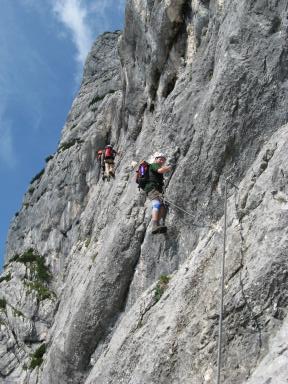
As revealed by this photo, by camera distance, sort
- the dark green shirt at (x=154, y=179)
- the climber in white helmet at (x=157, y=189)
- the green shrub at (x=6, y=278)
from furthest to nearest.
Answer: the green shrub at (x=6, y=278)
the dark green shirt at (x=154, y=179)
the climber in white helmet at (x=157, y=189)

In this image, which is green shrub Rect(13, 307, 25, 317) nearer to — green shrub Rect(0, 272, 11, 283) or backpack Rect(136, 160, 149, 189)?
green shrub Rect(0, 272, 11, 283)

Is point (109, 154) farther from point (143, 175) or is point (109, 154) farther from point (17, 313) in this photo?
point (17, 313)

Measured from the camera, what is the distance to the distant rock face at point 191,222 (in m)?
9.69

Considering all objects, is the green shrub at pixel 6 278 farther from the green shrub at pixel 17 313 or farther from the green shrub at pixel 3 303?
the green shrub at pixel 17 313

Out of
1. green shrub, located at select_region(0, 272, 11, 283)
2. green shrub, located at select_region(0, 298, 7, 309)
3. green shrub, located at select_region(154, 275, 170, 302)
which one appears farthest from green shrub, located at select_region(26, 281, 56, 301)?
green shrub, located at select_region(154, 275, 170, 302)

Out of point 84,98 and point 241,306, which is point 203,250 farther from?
point 84,98

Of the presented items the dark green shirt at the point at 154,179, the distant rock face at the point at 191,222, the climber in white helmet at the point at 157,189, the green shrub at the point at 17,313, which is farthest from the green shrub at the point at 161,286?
the green shrub at the point at 17,313

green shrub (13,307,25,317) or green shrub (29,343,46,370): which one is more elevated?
green shrub (13,307,25,317)

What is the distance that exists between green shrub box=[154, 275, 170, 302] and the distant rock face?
A: 31 mm

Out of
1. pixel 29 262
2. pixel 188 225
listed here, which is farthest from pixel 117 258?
pixel 29 262

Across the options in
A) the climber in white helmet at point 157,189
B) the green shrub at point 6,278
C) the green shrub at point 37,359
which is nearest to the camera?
the climber in white helmet at point 157,189

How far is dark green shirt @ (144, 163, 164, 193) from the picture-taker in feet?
49.5

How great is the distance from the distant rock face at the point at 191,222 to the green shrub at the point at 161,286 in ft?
0.10

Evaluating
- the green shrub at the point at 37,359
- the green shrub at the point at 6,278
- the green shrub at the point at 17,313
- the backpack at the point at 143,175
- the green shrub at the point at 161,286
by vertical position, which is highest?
the green shrub at the point at 6,278
